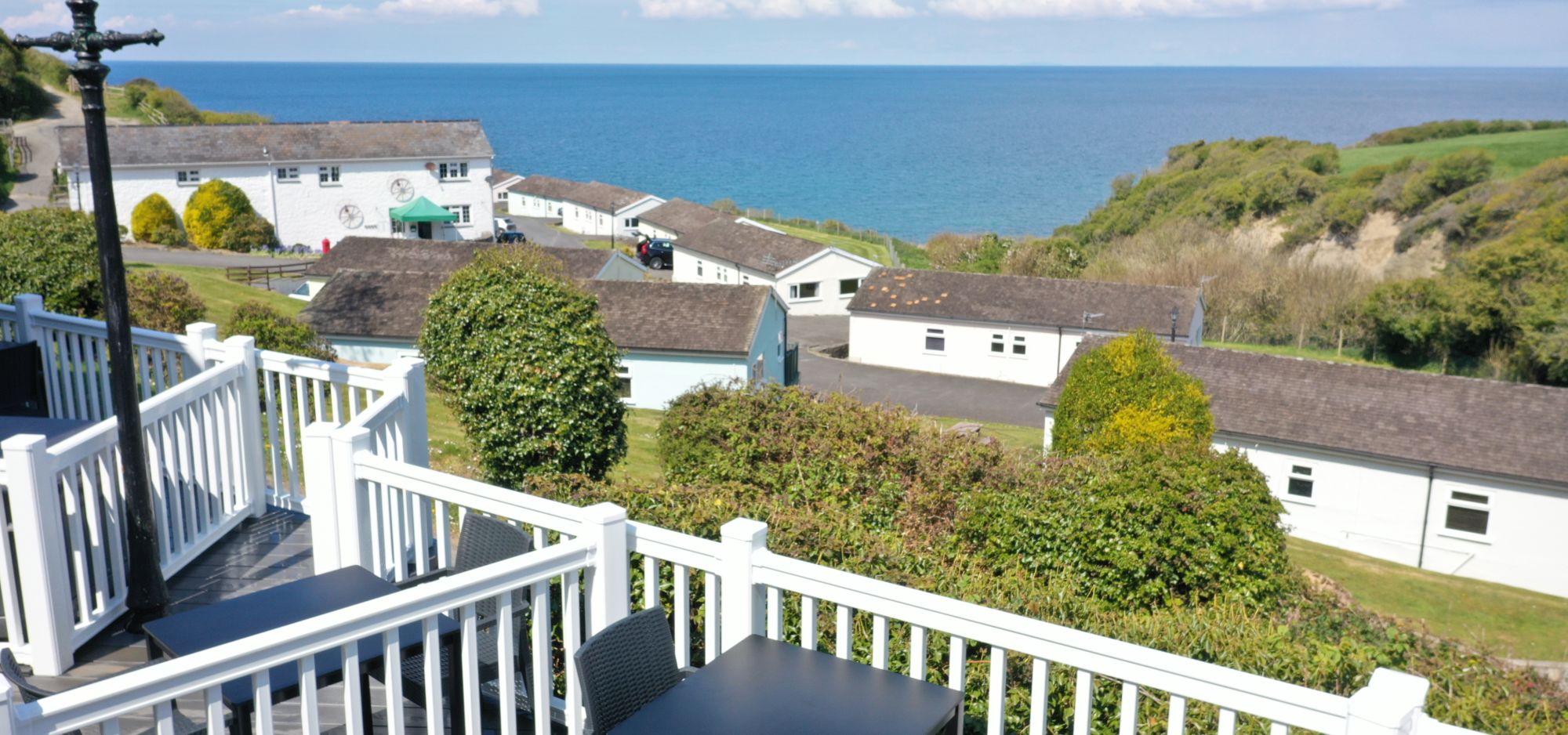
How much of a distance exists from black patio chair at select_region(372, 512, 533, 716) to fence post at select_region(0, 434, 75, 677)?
68.2 inches

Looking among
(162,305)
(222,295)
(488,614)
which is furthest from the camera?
(222,295)

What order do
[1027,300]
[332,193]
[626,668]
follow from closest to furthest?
[626,668]
[1027,300]
[332,193]

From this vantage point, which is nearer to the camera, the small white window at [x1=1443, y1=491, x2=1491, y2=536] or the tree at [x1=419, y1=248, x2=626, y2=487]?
the tree at [x1=419, y1=248, x2=626, y2=487]

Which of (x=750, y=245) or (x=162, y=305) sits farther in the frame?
(x=750, y=245)

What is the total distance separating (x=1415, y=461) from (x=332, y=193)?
51690 millimetres

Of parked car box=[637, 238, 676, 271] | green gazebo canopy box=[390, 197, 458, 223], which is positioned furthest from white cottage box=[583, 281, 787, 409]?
parked car box=[637, 238, 676, 271]

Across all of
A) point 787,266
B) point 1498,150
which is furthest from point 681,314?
point 1498,150

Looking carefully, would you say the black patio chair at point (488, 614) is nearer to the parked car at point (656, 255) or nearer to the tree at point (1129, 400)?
the tree at point (1129, 400)

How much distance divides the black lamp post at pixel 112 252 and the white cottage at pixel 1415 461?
24.7 metres

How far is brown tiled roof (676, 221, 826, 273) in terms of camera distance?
5550 cm

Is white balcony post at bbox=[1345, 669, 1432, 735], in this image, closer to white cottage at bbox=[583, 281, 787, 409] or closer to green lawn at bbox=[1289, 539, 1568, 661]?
green lawn at bbox=[1289, 539, 1568, 661]

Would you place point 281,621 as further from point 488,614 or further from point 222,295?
point 222,295

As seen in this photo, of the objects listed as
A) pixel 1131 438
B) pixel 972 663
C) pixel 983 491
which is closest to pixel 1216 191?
pixel 1131 438

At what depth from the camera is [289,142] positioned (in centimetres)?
5856
